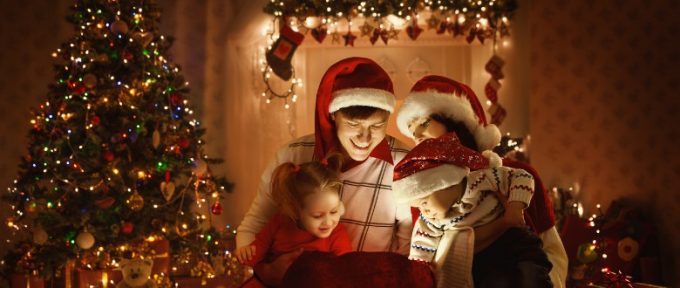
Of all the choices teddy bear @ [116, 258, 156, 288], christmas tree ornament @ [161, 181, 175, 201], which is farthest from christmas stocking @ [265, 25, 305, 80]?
teddy bear @ [116, 258, 156, 288]

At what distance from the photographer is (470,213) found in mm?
2104

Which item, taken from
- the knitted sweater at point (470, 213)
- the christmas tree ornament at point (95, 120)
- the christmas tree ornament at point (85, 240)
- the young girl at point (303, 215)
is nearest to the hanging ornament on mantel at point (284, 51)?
the christmas tree ornament at point (95, 120)

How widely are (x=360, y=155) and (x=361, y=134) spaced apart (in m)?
0.08

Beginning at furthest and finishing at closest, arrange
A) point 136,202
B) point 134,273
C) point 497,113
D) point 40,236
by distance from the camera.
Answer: point 497,113, point 136,202, point 40,236, point 134,273

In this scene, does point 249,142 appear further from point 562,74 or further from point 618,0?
point 618,0

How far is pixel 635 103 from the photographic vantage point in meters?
4.16

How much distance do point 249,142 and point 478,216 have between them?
354cm

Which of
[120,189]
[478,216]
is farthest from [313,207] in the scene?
[120,189]

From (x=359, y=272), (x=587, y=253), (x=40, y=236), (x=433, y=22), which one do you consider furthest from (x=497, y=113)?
(x=359, y=272)

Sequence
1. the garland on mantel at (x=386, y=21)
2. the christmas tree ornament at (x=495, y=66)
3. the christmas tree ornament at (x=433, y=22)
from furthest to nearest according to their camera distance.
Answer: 1. the christmas tree ornament at (x=495, y=66)
2. the christmas tree ornament at (x=433, y=22)
3. the garland on mantel at (x=386, y=21)

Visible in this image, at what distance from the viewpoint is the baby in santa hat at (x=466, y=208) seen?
6.56 ft

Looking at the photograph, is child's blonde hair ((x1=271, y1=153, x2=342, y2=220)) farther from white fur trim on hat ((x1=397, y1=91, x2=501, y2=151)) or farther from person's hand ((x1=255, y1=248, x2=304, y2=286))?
white fur trim on hat ((x1=397, y1=91, x2=501, y2=151))

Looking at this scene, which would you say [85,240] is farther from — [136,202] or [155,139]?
[155,139]

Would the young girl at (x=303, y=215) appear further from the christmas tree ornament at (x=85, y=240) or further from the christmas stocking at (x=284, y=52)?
the christmas stocking at (x=284, y=52)
